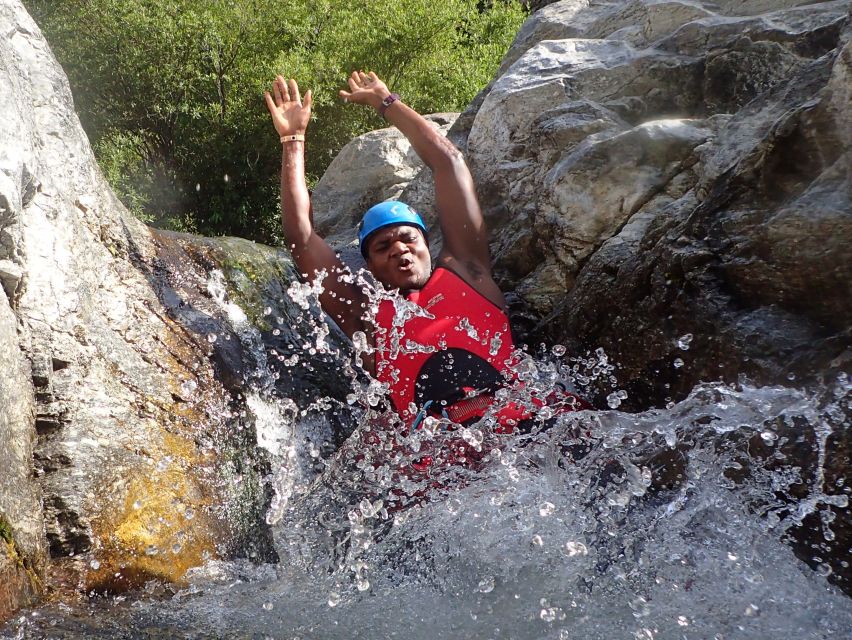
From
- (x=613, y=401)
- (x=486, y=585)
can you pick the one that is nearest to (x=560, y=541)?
(x=486, y=585)

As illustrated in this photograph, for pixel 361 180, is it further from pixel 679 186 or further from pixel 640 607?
pixel 640 607

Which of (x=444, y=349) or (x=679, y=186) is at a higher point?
(x=679, y=186)

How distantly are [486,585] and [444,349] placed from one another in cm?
127

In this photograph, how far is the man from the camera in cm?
352

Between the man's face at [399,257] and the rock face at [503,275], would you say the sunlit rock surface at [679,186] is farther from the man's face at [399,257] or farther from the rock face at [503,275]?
the man's face at [399,257]

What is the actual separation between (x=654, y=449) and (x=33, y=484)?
2260 millimetres

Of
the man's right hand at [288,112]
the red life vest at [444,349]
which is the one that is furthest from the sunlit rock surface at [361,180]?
the red life vest at [444,349]

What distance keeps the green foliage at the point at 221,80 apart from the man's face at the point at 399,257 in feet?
26.6

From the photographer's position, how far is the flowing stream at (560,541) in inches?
89.6

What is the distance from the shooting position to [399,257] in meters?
3.95

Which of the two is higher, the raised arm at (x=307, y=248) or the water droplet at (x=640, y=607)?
the raised arm at (x=307, y=248)

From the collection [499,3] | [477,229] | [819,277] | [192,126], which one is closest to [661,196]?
[477,229]

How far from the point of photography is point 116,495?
3.01 metres

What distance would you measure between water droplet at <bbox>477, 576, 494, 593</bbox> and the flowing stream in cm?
1
